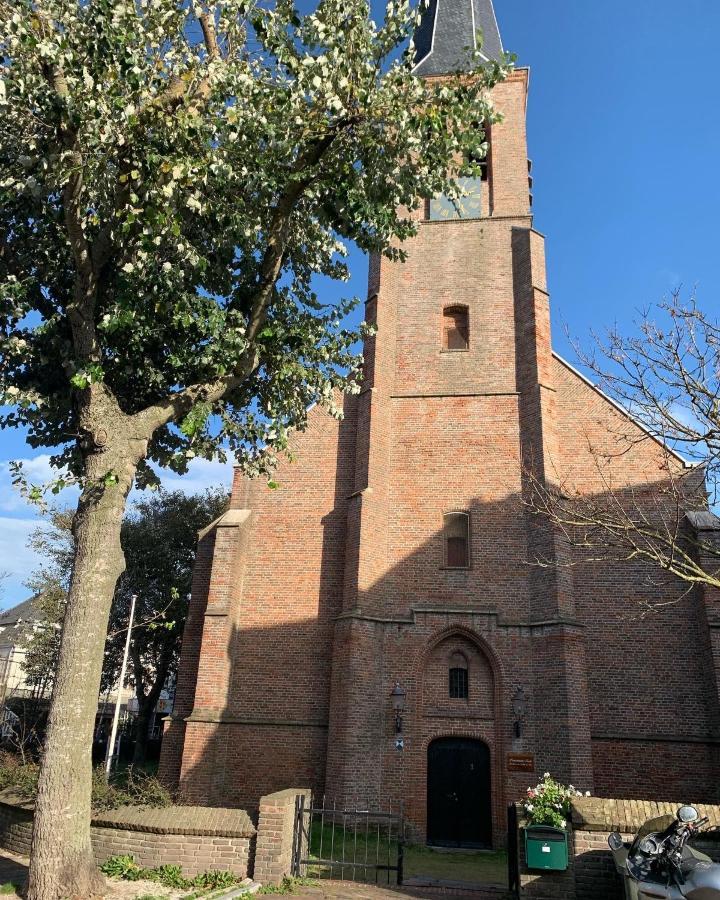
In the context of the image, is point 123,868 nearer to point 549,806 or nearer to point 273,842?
point 273,842

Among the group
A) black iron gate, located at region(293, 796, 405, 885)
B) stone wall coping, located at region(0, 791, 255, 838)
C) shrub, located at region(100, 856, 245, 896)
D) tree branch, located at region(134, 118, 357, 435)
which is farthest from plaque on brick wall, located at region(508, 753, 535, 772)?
tree branch, located at region(134, 118, 357, 435)

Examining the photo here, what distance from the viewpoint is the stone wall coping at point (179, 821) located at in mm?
9430

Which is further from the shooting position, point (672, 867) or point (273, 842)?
point (273, 842)

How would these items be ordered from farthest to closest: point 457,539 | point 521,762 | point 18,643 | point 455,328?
1. point 18,643
2. point 455,328
3. point 457,539
4. point 521,762

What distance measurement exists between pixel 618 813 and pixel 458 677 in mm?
7224

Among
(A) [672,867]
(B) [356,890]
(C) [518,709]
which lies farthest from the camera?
(C) [518,709]

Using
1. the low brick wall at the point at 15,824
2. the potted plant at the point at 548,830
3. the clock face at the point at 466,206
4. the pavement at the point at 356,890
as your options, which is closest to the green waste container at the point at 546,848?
the potted plant at the point at 548,830

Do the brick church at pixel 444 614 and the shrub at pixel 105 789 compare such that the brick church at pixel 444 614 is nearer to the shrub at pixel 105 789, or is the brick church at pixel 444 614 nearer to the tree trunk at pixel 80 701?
the shrub at pixel 105 789

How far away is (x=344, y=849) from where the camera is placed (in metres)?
11.2

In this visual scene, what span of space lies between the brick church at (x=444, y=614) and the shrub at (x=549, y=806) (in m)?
4.81

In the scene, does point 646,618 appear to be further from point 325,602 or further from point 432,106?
point 432,106

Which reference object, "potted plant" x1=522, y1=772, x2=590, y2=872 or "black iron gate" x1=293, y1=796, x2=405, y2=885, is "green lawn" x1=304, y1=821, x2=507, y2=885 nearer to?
"black iron gate" x1=293, y1=796, x2=405, y2=885

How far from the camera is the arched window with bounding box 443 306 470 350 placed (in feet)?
64.0

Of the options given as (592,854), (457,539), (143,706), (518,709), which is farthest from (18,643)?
(592,854)
